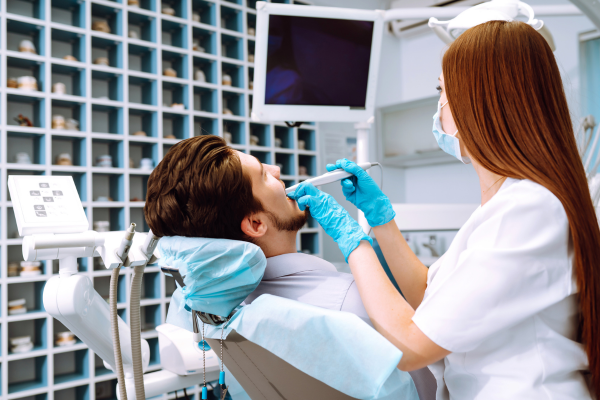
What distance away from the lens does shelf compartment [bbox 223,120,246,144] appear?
3.05 meters

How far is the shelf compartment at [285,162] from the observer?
10.7 ft

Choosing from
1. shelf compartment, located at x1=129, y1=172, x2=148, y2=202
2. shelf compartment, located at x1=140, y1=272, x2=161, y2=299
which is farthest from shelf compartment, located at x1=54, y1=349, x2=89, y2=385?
shelf compartment, located at x1=129, y1=172, x2=148, y2=202

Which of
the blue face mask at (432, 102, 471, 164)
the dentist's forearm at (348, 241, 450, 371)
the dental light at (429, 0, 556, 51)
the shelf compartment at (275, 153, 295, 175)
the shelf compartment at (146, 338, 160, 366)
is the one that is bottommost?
the shelf compartment at (146, 338, 160, 366)

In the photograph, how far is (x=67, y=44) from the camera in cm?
262

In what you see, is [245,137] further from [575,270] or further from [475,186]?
[575,270]

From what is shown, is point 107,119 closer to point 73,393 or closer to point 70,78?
point 70,78

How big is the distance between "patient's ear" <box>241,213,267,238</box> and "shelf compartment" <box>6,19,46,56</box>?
2069mm

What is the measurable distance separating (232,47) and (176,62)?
445mm

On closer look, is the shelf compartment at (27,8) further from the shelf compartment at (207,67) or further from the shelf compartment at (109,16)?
the shelf compartment at (207,67)

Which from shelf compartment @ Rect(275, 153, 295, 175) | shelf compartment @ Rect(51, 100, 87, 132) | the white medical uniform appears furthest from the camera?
shelf compartment @ Rect(275, 153, 295, 175)

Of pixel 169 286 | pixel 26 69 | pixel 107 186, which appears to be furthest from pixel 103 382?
pixel 26 69

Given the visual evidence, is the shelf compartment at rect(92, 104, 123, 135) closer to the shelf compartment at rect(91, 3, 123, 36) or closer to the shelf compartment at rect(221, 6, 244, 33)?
the shelf compartment at rect(91, 3, 123, 36)

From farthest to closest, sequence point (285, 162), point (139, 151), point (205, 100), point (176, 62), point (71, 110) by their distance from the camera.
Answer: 1. point (285, 162)
2. point (205, 100)
3. point (176, 62)
4. point (139, 151)
5. point (71, 110)

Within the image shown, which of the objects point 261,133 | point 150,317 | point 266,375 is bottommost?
point 150,317
